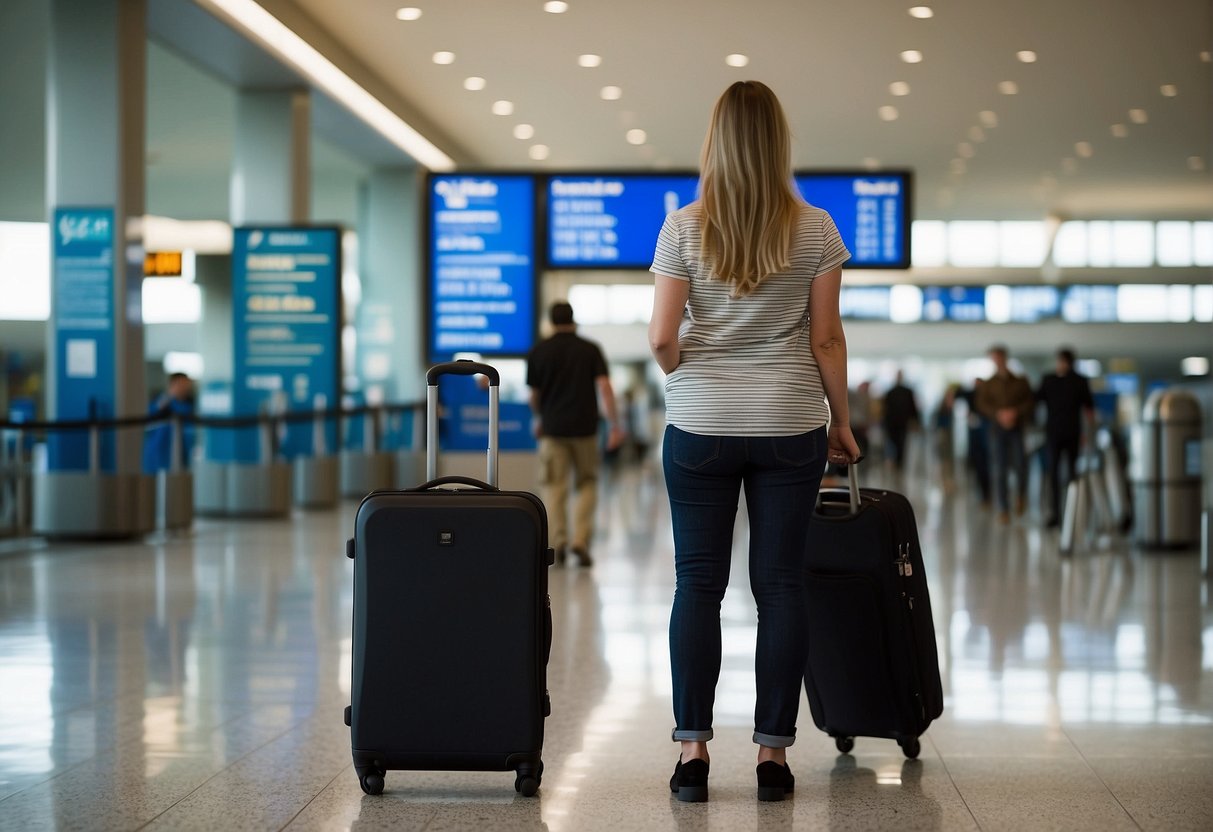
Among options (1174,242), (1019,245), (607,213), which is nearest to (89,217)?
(607,213)

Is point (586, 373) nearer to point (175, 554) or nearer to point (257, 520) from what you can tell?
point (175, 554)

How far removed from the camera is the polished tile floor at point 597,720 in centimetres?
326

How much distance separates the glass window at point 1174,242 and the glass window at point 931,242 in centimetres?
446

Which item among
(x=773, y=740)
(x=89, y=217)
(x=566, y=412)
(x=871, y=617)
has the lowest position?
(x=773, y=740)

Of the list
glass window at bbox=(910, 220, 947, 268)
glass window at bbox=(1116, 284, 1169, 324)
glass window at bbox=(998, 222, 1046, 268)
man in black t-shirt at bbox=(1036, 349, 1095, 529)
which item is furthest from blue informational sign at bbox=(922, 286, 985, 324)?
man in black t-shirt at bbox=(1036, 349, 1095, 529)

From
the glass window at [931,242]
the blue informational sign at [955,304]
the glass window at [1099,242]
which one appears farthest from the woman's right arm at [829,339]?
the blue informational sign at [955,304]

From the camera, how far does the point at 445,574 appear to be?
3268mm

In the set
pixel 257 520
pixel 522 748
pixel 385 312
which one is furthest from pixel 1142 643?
pixel 385 312

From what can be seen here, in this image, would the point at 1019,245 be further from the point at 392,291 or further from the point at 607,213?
the point at 607,213

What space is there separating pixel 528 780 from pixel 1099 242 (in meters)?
29.2

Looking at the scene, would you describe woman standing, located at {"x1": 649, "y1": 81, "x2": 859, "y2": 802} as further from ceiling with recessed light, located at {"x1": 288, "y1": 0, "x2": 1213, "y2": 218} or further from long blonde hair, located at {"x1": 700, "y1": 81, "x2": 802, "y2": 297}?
ceiling with recessed light, located at {"x1": 288, "y1": 0, "x2": 1213, "y2": 218}

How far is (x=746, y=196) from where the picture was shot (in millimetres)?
3236

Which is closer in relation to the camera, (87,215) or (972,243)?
(87,215)

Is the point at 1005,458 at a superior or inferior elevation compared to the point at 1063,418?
inferior
